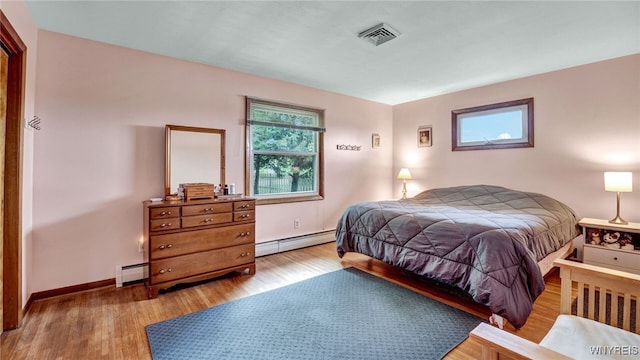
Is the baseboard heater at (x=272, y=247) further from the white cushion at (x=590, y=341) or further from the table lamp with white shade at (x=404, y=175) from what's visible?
the white cushion at (x=590, y=341)

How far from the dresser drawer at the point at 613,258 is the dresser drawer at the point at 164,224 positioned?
4.13m

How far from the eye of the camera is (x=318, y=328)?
2.03 m

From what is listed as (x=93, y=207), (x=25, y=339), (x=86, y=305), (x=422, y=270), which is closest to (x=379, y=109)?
(x=422, y=270)

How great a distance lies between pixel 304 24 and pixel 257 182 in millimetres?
2067

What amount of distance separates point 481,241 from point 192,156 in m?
2.89

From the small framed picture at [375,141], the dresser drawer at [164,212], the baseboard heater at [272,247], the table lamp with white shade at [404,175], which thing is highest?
the small framed picture at [375,141]

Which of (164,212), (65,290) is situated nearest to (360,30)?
(164,212)

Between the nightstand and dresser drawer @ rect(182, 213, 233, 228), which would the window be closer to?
dresser drawer @ rect(182, 213, 233, 228)

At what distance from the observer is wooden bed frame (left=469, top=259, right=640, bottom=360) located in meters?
0.94

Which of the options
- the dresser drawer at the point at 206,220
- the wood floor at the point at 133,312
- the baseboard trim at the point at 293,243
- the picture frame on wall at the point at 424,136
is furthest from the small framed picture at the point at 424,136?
the dresser drawer at the point at 206,220

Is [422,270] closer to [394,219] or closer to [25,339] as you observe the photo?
[394,219]

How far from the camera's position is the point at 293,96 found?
403 cm

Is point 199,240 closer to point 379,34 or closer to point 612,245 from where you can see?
point 379,34

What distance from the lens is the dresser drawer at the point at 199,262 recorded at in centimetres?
252
